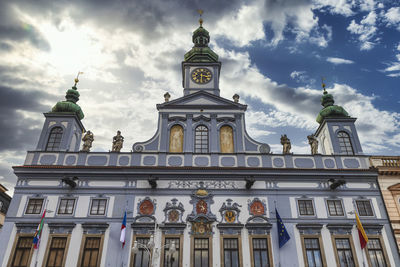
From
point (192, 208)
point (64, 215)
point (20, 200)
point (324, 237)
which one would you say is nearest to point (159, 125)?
point (192, 208)

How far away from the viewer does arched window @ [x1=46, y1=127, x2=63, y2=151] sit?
85.9 feet

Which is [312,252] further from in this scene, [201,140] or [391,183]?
[201,140]

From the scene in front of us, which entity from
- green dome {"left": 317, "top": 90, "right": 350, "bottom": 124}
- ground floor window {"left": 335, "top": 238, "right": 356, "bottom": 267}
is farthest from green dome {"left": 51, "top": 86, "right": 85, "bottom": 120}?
ground floor window {"left": 335, "top": 238, "right": 356, "bottom": 267}

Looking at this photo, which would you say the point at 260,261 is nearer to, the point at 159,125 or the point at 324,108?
the point at 159,125

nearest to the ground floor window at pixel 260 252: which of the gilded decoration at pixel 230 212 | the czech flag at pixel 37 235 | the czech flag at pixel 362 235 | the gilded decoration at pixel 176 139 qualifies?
the gilded decoration at pixel 230 212

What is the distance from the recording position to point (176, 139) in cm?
2616

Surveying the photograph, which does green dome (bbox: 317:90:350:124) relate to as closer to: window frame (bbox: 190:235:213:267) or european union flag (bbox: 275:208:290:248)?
european union flag (bbox: 275:208:290:248)

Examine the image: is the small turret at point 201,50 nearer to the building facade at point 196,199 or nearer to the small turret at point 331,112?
the building facade at point 196,199

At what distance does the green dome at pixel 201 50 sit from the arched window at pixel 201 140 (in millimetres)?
8765

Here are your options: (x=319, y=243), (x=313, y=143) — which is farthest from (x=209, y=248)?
(x=313, y=143)

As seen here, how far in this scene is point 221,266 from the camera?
814 inches

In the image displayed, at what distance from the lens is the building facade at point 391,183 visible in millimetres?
22859

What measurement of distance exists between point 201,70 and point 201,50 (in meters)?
3.38

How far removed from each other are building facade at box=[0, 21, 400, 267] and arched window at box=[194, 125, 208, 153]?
85 millimetres
